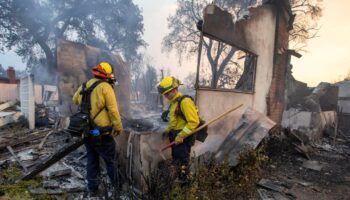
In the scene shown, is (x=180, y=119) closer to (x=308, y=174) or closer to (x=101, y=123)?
(x=101, y=123)

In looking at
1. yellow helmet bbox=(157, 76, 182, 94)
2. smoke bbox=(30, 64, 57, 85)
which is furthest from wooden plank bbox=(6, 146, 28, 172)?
smoke bbox=(30, 64, 57, 85)

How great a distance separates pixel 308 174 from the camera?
5.67m

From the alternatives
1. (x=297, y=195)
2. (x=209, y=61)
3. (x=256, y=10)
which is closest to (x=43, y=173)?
(x=297, y=195)

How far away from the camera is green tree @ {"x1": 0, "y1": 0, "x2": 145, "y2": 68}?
1419 centimetres

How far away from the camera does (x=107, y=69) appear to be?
3.58m

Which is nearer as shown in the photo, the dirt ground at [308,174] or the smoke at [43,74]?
the dirt ground at [308,174]

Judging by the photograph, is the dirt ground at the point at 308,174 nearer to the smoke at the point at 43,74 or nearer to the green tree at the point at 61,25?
the green tree at the point at 61,25

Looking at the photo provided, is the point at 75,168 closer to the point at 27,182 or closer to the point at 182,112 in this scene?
the point at 27,182

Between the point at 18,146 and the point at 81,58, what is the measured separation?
250 centimetres

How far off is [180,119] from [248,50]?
3.34 meters

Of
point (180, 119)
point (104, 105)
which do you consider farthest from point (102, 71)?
point (180, 119)

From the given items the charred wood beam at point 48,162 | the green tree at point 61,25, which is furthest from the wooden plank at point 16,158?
the green tree at point 61,25

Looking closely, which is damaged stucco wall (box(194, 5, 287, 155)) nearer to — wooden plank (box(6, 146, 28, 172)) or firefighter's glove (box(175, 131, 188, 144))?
firefighter's glove (box(175, 131, 188, 144))

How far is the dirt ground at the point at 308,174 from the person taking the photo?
4.53 m
